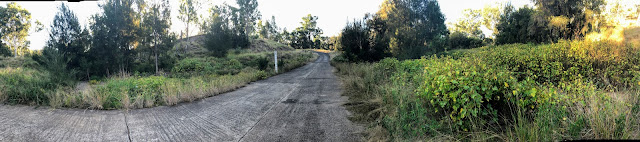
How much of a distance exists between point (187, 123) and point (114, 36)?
20138 millimetres

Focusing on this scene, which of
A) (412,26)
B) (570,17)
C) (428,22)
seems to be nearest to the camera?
(570,17)

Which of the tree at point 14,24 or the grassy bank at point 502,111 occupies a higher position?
the tree at point 14,24

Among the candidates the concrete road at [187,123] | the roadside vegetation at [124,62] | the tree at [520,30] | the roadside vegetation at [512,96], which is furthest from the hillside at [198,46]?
the tree at [520,30]

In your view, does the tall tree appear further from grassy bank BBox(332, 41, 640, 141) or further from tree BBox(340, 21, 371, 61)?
grassy bank BBox(332, 41, 640, 141)

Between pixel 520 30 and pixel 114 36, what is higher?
pixel 520 30

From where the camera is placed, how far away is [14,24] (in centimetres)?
3394

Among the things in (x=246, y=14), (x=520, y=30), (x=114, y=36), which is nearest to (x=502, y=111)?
(x=114, y=36)

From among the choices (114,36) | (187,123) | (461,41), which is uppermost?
(461,41)

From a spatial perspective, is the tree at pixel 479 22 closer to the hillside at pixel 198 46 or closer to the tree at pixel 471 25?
the tree at pixel 471 25

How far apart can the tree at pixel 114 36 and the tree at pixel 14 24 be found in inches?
995

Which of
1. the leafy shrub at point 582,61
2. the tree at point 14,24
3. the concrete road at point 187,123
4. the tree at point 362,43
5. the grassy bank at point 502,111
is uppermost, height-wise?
the tree at point 14,24

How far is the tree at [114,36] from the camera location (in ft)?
62.0

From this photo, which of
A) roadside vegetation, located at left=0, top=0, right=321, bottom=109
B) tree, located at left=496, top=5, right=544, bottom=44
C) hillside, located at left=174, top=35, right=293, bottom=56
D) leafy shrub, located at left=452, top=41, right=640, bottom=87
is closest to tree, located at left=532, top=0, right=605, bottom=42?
tree, located at left=496, top=5, right=544, bottom=44

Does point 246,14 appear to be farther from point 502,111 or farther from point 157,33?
point 502,111
